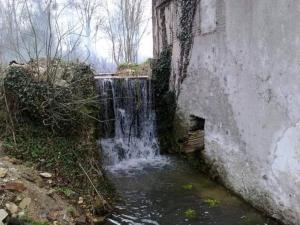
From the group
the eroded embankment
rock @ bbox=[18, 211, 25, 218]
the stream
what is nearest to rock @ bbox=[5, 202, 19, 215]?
rock @ bbox=[18, 211, 25, 218]

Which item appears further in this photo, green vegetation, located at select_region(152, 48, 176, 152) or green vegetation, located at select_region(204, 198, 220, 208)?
green vegetation, located at select_region(152, 48, 176, 152)

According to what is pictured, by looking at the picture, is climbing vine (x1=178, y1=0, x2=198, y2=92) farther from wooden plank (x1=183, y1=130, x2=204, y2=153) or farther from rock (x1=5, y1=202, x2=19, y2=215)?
rock (x1=5, y1=202, x2=19, y2=215)

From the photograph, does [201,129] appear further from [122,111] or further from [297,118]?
[297,118]

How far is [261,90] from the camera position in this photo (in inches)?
214

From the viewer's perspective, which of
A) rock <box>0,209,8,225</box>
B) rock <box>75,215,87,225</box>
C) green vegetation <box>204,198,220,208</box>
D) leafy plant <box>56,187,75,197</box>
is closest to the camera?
rock <box>0,209,8,225</box>

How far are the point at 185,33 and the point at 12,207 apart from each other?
5.55m

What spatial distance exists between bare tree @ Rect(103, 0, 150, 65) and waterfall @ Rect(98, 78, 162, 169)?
9430 millimetres

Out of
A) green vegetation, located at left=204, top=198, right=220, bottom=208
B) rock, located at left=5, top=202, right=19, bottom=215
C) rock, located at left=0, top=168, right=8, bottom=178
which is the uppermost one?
rock, located at left=0, top=168, right=8, bottom=178

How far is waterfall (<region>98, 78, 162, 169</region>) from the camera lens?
8891 mm

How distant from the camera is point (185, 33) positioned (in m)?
8.36

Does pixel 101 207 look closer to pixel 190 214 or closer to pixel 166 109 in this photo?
pixel 190 214

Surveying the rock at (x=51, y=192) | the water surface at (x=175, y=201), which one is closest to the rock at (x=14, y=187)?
the rock at (x=51, y=192)

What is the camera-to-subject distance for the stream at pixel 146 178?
5586mm

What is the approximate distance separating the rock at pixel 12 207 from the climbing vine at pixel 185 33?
16.9 ft
